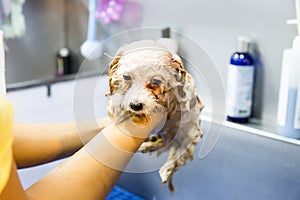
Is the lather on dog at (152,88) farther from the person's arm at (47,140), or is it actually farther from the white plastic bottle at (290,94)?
the white plastic bottle at (290,94)

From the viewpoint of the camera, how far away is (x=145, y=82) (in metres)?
0.50

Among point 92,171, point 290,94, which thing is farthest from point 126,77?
point 290,94

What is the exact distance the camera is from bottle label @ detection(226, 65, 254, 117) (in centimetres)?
114

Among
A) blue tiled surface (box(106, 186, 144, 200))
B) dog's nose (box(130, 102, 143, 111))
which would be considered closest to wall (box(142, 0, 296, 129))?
blue tiled surface (box(106, 186, 144, 200))

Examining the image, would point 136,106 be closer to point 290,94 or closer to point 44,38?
point 290,94

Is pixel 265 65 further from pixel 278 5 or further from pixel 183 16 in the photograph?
pixel 183 16

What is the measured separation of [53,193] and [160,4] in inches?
39.8

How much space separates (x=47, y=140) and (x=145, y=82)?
0.23m

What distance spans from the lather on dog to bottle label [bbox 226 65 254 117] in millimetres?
592

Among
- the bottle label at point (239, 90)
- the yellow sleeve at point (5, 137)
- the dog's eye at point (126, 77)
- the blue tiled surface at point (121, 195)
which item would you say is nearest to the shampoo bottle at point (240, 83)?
the bottle label at point (239, 90)

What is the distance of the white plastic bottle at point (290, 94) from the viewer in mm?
1007

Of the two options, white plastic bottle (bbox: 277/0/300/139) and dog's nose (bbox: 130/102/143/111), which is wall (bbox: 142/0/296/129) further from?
dog's nose (bbox: 130/102/143/111)

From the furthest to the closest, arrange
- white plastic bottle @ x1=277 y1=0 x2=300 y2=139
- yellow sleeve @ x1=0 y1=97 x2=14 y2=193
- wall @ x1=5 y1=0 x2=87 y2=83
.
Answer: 1. wall @ x1=5 y1=0 x2=87 y2=83
2. white plastic bottle @ x1=277 y1=0 x2=300 y2=139
3. yellow sleeve @ x1=0 y1=97 x2=14 y2=193

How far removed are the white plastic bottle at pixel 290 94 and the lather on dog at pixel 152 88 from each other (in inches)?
20.7
